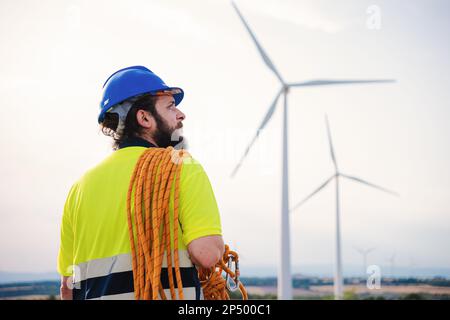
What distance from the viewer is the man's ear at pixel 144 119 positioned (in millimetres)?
4543

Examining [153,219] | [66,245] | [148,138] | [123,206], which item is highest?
[148,138]

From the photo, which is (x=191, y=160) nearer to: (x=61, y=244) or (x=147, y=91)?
(x=147, y=91)

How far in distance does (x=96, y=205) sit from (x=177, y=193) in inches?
26.9

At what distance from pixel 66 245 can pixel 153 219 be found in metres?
1.22

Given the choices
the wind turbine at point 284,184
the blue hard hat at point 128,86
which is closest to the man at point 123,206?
the blue hard hat at point 128,86

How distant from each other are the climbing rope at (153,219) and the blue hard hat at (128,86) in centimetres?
61

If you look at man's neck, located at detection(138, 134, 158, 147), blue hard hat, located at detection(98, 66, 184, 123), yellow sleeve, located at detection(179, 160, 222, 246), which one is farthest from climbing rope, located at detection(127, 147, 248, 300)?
blue hard hat, located at detection(98, 66, 184, 123)

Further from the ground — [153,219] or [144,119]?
[144,119]

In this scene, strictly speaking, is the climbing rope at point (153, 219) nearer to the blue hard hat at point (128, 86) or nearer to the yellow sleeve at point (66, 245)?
the blue hard hat at point (128, 86)

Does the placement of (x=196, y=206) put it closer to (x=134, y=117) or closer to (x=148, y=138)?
(x=148, y=138)

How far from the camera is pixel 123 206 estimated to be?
4098 mm

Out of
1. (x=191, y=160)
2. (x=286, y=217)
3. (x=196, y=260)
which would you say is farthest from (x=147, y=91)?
(x=286, y=217)

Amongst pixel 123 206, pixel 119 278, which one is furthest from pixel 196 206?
pixel 119 278
